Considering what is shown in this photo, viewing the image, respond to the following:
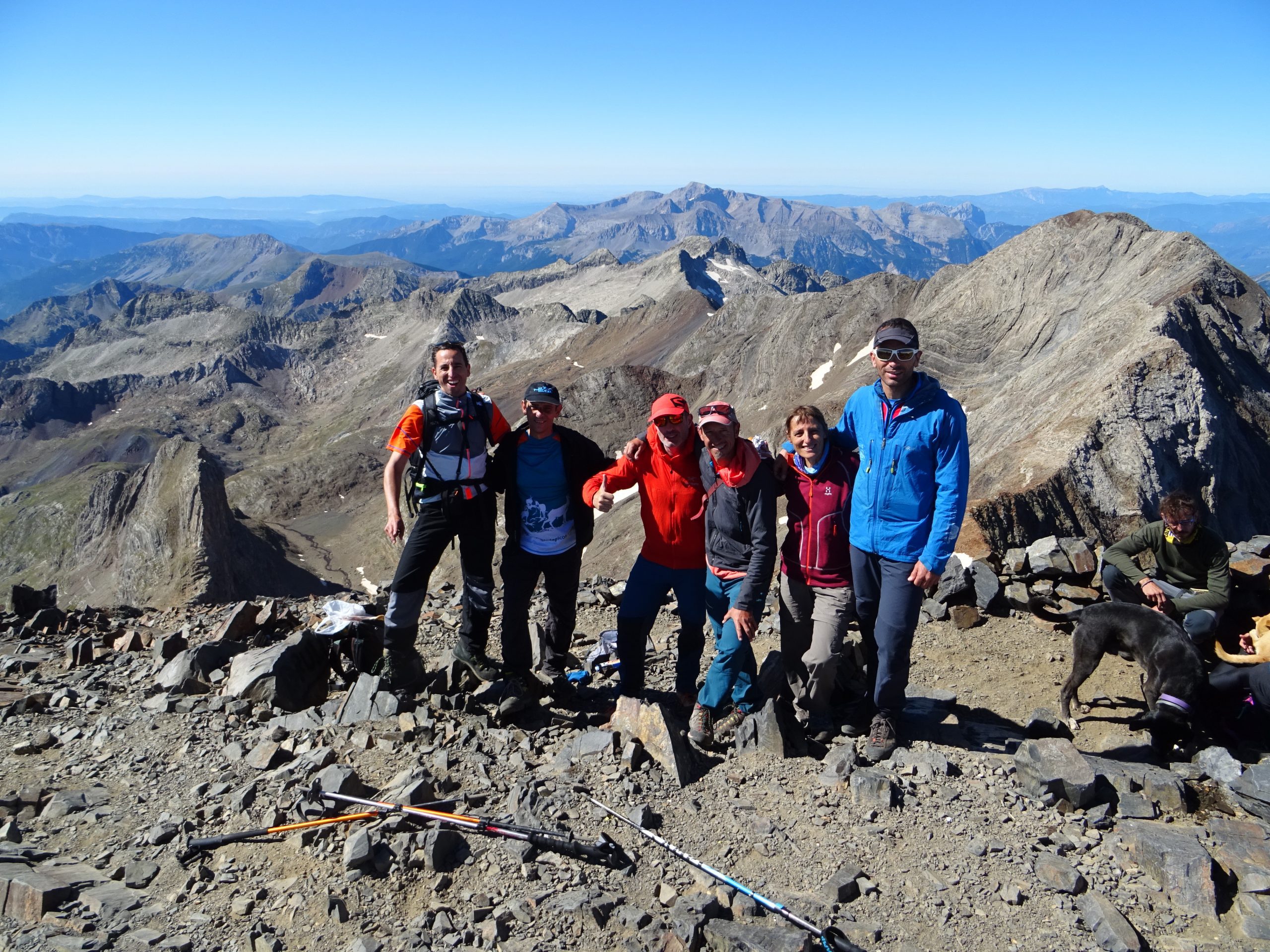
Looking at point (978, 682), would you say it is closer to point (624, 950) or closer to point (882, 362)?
point (882, 362)

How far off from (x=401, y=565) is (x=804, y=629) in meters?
3.75

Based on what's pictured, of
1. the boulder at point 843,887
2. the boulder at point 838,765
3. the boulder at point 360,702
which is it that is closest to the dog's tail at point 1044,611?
the boulder at point 838,765

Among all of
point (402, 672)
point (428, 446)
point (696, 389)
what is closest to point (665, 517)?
point (428, 446)

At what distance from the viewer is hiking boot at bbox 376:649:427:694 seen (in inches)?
291

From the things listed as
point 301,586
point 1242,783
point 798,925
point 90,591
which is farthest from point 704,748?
point 90,591

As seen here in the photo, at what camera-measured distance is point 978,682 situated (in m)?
8.16

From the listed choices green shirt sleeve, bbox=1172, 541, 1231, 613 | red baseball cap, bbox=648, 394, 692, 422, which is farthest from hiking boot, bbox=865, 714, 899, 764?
green shirt sleeve, bbox=1172, 541, 1231, 613

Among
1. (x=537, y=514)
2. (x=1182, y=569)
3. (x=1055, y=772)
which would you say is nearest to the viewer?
(x=1055, y=772)

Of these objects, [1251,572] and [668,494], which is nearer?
[668,494]

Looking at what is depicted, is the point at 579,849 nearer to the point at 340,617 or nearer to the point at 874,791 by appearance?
the point at 874,791

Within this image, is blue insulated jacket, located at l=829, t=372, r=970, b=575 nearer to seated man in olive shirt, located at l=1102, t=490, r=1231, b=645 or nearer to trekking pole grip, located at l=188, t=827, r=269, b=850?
seated man in olive shirt, located at l=1102, t=490, r=1231, b=645

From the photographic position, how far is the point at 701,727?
20.9ft

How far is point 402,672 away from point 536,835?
277cm

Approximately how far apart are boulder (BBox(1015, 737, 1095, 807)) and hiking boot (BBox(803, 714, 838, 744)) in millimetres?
1456
